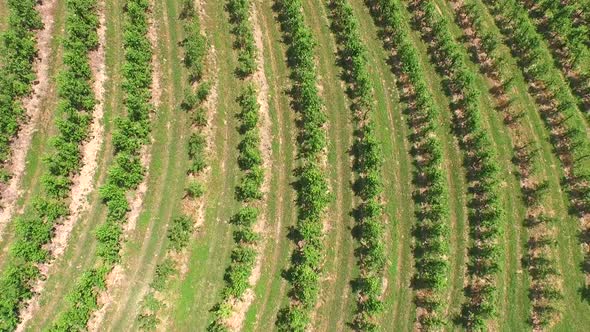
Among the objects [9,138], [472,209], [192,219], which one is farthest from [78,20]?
[472,209]

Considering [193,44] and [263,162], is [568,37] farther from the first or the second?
[193,44]

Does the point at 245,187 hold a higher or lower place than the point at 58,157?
higher

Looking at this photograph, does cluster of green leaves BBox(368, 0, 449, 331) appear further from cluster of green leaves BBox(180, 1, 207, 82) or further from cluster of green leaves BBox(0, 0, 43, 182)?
cluster of green leaves BBox(0, 0, 43, 182)

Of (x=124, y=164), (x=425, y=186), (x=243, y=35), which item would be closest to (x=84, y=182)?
(x=124, y=164)

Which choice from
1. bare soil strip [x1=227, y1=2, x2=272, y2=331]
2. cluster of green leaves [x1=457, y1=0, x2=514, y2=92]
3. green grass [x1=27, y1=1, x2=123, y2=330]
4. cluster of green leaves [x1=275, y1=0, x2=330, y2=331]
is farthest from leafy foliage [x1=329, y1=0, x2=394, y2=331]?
green grass [x1=27, y1=1, x2=123, y2=330]

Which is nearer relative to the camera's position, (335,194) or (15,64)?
(335,194)

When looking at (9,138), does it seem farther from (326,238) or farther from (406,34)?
(406,34)
